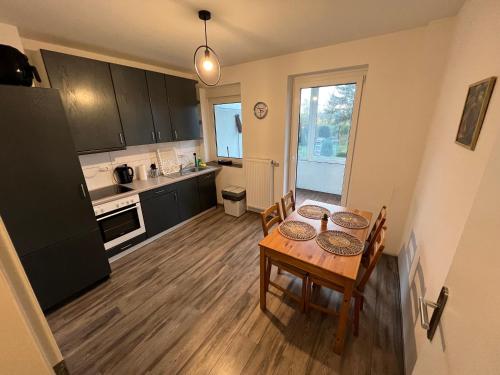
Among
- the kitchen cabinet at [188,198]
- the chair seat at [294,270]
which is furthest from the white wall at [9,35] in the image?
the chair seat at [294,270]

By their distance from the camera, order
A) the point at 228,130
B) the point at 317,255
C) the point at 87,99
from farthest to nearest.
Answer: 1. the point at 228,130
2. the point at 87,99
3. the point at 317,255

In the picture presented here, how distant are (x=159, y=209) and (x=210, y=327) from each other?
5.73 feet

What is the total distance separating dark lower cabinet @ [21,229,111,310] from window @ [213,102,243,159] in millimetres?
2578

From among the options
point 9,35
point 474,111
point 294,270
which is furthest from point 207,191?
point 474,111

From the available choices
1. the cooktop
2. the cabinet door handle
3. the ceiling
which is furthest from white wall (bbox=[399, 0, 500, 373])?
the cooktop

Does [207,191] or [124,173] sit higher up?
[124,173]

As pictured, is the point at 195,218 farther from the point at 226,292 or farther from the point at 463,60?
the point at 463,60

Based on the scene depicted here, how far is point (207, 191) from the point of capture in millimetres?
3672

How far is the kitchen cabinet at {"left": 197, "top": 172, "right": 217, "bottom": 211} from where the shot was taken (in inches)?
139

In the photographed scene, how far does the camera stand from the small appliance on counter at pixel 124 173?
280 cm

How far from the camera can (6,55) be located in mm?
1463

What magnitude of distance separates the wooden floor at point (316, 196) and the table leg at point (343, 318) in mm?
2910

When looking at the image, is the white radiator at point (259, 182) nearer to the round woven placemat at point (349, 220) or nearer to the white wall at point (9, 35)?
the round woven placemat at point (349, 220)

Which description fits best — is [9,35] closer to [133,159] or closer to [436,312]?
[133,159]
